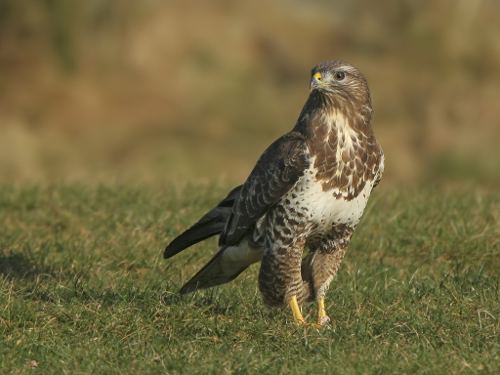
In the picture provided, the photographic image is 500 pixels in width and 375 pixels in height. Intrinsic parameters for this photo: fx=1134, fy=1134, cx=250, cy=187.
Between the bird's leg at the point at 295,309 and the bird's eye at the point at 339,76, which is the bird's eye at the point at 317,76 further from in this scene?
the bird's leg at the point at 295,309

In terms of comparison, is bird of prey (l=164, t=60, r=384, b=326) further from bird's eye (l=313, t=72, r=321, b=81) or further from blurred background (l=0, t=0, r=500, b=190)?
blurred background (l=0, t=0, r=500, b=190)

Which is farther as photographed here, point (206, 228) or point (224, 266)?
point (206, 228)

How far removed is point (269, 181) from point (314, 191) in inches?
12.1

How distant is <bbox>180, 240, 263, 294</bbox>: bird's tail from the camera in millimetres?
7141

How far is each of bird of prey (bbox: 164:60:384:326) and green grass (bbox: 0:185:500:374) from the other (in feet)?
0.83

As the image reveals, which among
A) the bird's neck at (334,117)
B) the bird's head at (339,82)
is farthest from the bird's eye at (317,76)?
the bird's neck at (334,117)

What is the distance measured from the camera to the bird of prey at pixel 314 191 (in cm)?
652

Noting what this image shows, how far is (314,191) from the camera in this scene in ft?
21.4

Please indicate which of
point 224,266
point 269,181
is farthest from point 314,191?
point 224,266

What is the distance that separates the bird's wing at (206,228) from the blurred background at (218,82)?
37.6 feet

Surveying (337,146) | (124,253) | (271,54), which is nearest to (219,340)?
(337,146)

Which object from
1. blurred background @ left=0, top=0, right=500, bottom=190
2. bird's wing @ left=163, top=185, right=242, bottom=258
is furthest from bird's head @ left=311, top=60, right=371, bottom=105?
blurred background @ left=0, top=0, right=500, bottom=190

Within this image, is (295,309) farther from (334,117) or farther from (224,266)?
(334,117)

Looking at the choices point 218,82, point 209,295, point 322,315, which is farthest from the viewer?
point 218,82
